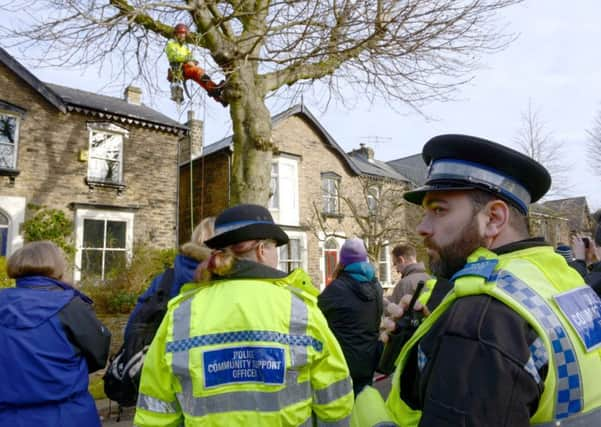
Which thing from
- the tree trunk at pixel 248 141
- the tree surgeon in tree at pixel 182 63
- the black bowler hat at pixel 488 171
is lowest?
the black bowler hat at pixel 488 171

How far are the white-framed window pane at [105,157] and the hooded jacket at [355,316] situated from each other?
40.7 feet

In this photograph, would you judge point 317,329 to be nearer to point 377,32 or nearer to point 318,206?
point 377,32

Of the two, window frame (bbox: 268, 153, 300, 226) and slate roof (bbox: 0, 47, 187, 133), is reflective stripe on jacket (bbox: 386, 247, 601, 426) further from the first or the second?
window frame (bbox: 268, 153, 300, 226)

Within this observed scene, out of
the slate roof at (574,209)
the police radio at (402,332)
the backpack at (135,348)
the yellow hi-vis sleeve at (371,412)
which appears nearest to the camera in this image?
the yellow hi-vis sleeve at (371,412)

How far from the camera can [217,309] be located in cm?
187

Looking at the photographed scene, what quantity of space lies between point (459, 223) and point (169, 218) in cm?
1506

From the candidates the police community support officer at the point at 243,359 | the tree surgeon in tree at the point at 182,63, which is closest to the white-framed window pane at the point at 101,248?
the tree surgeon in tree at the point at 182,63

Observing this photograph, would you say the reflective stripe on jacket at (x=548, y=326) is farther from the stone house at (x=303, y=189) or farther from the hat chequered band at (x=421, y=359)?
the stone house at (x=303, y=189)

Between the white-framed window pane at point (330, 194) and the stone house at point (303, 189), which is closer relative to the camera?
the stone house at point (303, 189)

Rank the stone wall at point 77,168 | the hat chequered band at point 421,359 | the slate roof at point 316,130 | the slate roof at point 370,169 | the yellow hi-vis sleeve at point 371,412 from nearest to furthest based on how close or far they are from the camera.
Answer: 1. the hat chequered band at point 421,359
2. the yellow hi-vis sleeve at point 371,412
3. the stone wall at point 77,168
4. the slate roof at point 316,130
5. the slate roof at point 370,169

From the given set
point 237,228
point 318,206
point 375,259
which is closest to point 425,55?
point 237,228

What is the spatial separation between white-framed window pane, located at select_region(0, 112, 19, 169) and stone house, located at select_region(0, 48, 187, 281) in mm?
25

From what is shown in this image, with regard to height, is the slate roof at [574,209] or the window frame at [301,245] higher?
the slate roof at [574,209]

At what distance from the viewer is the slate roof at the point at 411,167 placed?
98.2ft
